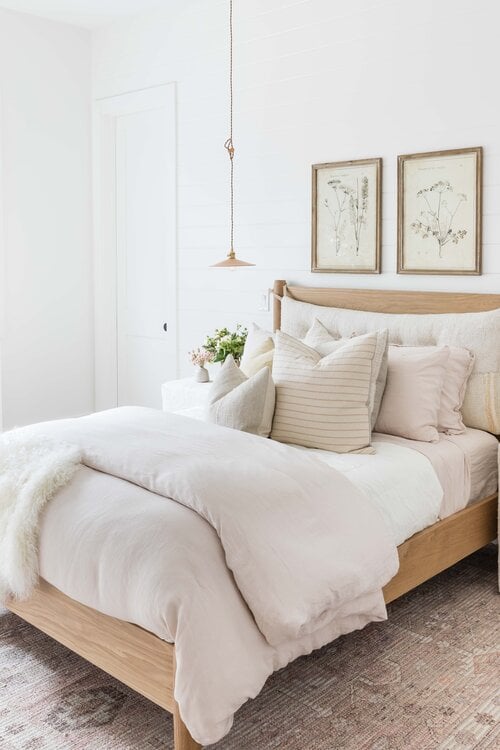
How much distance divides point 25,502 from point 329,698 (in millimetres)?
1078

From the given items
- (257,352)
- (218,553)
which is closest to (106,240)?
(257,352)

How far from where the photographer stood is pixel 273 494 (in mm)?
2246

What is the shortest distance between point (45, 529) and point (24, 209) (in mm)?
3197

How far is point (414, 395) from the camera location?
10.1 feet

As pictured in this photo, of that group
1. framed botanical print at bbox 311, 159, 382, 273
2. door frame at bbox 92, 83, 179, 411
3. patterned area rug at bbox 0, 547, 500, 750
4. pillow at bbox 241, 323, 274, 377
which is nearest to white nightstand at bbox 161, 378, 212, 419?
pillow at bbox 241, 323, 274, 377

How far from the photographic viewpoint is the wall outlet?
14.1 feet

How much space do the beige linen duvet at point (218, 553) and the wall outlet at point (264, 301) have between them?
1.82m

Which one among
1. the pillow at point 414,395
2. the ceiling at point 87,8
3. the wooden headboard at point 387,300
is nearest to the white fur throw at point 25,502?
the pillow at point 414,395

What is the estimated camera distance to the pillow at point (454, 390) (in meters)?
3.16

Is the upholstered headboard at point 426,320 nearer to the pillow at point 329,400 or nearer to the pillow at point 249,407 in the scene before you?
the pillow at point 329,400

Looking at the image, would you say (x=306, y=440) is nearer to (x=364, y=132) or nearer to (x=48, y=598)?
(x=48, y=598)

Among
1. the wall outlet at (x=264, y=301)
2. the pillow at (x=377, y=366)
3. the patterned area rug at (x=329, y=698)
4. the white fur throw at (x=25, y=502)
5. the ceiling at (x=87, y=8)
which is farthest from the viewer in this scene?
the ceiling at (x=87, y=8)

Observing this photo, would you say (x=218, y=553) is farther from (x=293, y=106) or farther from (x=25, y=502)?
(x=293, y=106)

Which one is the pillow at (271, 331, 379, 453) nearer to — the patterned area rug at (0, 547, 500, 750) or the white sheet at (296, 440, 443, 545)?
the white sheet at (296, 440, 443, 545)
